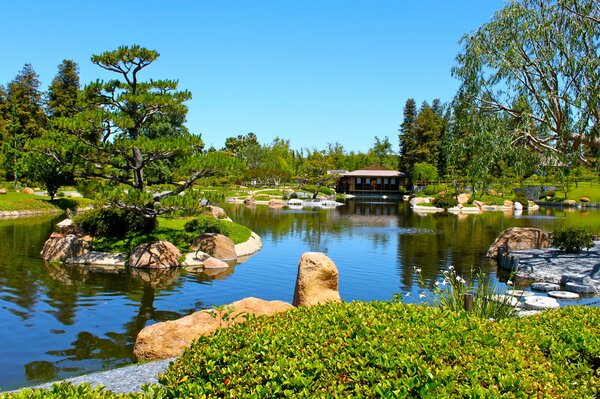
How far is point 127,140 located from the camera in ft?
52.2

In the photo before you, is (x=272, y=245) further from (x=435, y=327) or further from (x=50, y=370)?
(x=435, y=327)

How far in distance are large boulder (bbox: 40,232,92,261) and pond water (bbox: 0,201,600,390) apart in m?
0.53

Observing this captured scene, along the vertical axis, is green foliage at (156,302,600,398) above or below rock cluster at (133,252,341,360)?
above

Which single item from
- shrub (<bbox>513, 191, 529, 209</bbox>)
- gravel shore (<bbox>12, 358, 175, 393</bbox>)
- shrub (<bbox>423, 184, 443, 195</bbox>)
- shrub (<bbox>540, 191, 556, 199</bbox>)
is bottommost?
gravel shore (<bbox>12, 358, 175, 393</bbox>)

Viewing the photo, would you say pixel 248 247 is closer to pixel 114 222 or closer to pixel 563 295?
pixel 114 222

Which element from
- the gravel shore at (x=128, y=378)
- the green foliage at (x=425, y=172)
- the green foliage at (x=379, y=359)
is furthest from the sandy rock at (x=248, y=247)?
the green foliage at (x=425, y=172)

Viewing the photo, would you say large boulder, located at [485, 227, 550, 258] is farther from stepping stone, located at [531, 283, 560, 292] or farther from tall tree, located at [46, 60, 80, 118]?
tall tree, located at [46, 60, 80, 118]

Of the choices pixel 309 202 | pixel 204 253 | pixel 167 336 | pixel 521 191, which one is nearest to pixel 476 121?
pixel 204 253

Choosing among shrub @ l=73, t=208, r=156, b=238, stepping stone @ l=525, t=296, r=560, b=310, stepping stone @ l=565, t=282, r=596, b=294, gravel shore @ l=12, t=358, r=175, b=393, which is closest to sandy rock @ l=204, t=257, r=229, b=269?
shrub @ l=73, t=208, r=156, b=238

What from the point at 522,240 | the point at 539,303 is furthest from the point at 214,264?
the point at 522,240

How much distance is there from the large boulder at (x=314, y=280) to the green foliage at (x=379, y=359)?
5.14 metres

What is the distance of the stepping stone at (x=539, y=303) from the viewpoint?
1117 centimetres

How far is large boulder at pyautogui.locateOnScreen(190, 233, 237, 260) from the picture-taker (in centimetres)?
1748

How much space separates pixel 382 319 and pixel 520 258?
554 inches
